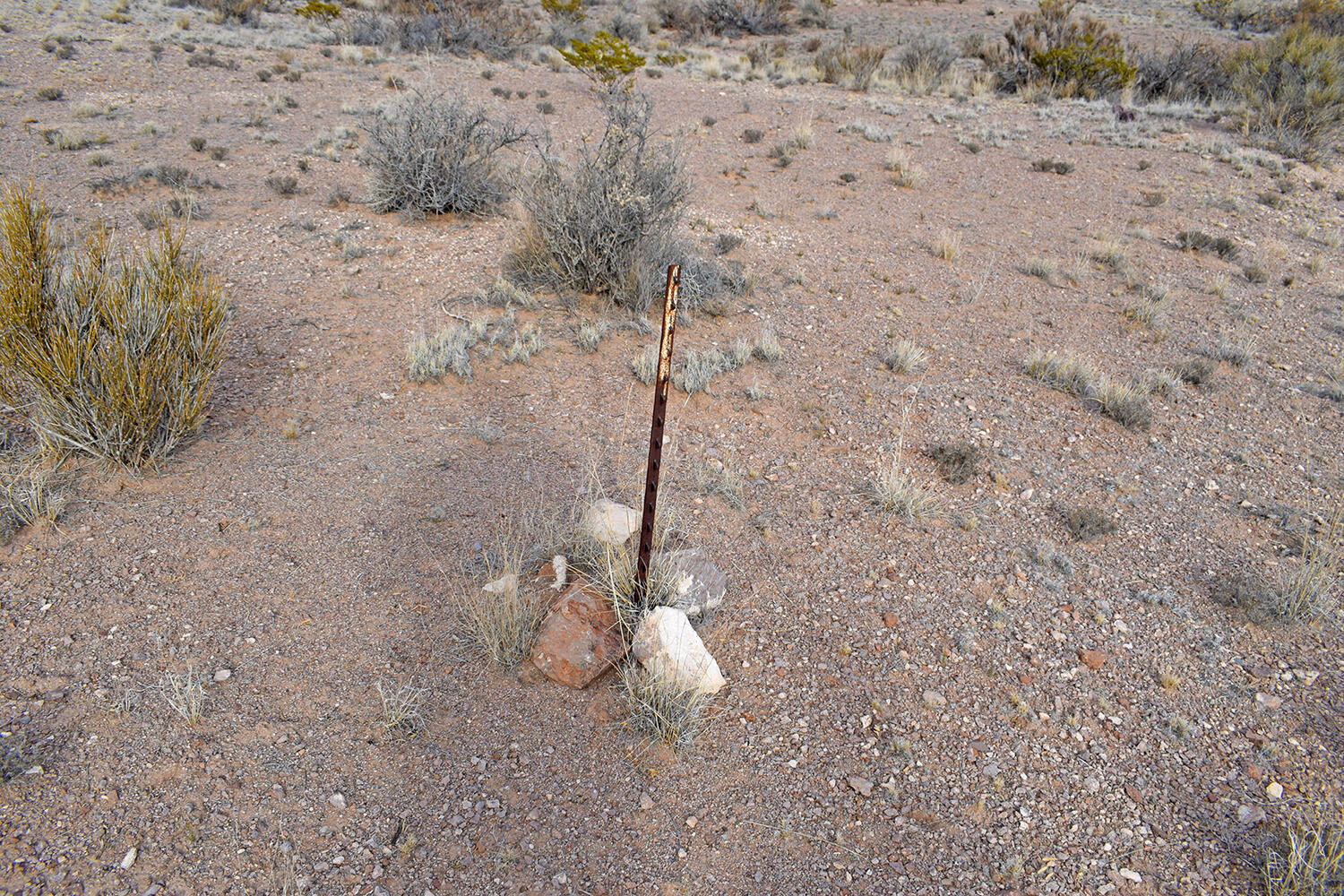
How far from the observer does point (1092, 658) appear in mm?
3695

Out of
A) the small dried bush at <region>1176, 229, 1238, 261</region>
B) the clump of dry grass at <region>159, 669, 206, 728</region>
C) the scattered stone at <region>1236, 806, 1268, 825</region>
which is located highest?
the small dried bush at <region>1176, 229, 1238, 261</region>

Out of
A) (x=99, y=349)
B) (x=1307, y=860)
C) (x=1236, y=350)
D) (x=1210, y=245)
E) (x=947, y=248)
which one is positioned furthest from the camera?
(x=1210, y=245)

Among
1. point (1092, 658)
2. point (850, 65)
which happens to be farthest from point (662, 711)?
point (850, 65)

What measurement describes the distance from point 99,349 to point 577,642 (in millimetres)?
3132

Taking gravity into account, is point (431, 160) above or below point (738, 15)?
below

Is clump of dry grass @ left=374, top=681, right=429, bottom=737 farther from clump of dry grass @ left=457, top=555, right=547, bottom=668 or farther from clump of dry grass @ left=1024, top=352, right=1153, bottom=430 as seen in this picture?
clump of dry grass @ left=1024, top=352, right=1153, bottom=430

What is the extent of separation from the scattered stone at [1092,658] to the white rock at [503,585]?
269cm

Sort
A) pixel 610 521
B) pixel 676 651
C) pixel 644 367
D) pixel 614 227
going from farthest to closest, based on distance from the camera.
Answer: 1. pixel 614 227
2. pixel 644 367
3. pixel 610 521
4. pixel 676 651

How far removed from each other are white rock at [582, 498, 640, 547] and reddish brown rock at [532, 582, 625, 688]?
1.27 ft

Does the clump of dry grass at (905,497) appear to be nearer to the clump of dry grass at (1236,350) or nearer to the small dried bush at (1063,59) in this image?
the clump of dry grass at (1236,350)

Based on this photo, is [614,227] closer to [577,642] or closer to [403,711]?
[577,642]

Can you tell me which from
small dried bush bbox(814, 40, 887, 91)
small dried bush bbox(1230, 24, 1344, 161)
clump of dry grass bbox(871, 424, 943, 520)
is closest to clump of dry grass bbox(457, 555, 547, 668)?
clump of dry grass bbox(871, 424, 943, 520)

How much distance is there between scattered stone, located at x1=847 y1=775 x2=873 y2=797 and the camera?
119 inches

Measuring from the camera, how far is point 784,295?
7.33 metres
